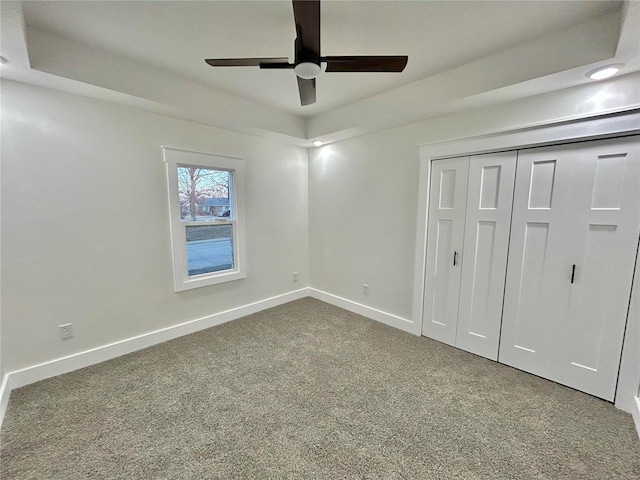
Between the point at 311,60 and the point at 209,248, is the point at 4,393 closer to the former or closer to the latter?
the point at 209,248

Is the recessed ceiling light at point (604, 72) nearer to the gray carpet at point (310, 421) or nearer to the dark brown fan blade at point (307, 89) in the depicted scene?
the dark brown fan blade at point (307, 89)

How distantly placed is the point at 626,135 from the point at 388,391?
2468 millimetres

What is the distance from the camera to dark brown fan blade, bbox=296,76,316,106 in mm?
1802

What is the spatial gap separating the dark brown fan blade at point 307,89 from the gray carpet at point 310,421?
2243 millimetres

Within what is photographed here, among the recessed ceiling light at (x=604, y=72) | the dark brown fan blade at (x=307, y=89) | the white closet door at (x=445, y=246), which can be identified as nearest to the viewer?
the recessed ceiling light at (x=604, y=72)

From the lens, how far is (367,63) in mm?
1662

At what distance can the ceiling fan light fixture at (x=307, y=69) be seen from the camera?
156 cm

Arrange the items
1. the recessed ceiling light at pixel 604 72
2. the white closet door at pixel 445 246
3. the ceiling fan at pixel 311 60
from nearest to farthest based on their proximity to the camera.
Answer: the ceiling fan at pixel 311 60 < the recessed ceiling light at pixel 604 72 < the white closet door at pixel 445 246

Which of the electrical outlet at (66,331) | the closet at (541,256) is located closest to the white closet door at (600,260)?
the closet at (541,256)

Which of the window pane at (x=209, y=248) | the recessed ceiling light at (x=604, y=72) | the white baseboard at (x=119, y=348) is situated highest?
the recessed ceiling light at (x=604, y=72)

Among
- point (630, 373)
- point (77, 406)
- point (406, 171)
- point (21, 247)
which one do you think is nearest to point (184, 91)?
point (21, 247)

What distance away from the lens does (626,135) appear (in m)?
1.83

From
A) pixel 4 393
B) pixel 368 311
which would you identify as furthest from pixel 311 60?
pixel 4 393

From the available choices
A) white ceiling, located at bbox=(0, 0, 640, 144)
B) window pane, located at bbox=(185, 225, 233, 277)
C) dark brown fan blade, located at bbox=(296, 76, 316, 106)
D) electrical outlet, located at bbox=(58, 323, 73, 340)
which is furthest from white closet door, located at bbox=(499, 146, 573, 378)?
electrical outlet, located at bbox=(58, 323, 73, 340)
